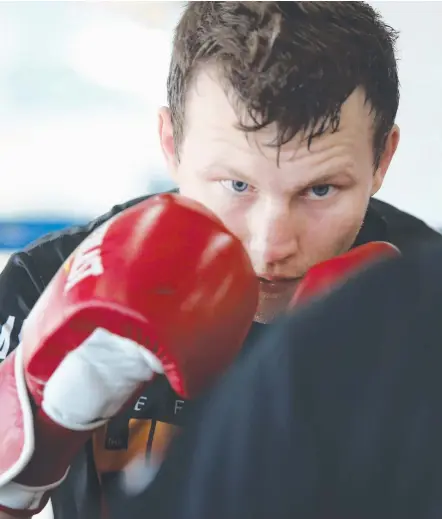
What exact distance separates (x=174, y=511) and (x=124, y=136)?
1.94 ft

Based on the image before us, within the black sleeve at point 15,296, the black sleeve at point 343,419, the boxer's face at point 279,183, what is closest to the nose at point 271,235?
the boxer's face at point 279,183

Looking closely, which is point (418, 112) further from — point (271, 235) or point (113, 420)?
point (113, 420)

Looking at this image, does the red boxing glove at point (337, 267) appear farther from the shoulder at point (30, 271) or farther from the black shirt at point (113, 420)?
the shoulder at point (30, 271)

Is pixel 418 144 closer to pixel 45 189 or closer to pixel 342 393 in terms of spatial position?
pixel 45 189

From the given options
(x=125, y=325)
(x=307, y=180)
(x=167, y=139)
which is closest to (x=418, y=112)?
(x=307, y=180)

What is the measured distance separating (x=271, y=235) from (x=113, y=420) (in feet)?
0.86

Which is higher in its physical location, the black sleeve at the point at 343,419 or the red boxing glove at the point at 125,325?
the black sleeve at the point at 343,419

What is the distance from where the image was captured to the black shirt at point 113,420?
777 millimetres

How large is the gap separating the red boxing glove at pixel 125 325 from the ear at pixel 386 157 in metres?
0.27

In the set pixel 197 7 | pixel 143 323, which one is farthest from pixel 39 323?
pixel 197 7

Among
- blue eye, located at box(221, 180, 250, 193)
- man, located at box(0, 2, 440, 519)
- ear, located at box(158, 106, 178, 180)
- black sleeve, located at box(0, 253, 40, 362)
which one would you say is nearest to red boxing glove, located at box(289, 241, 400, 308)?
man, located at box(0, 2, 440, 519)

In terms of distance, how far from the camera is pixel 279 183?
74cm

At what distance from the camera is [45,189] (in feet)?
2.95

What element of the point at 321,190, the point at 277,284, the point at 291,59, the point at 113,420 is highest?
the point at 291,59
